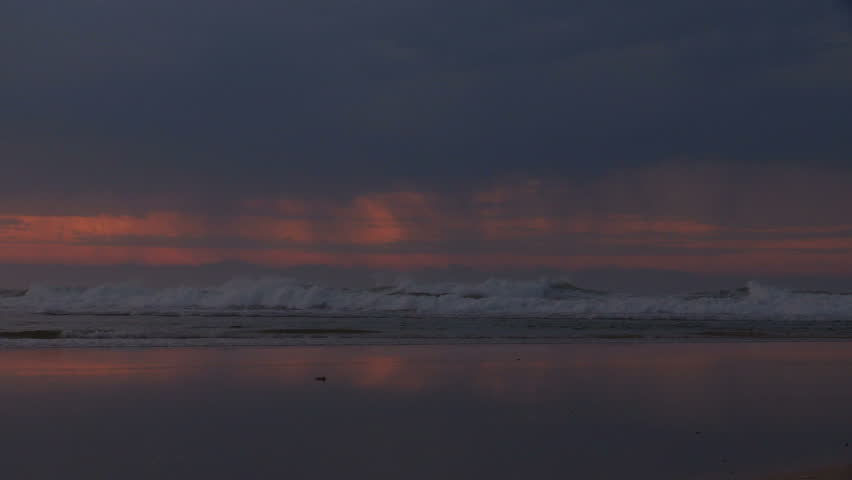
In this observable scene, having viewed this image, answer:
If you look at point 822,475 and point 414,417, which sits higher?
point 414,417

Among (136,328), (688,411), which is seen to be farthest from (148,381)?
(136,328)

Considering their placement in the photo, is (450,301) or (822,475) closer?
(822,475)

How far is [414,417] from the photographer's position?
25.2 feet

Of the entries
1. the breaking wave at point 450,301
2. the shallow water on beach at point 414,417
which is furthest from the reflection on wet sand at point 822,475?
the breaking wave at point 450,301

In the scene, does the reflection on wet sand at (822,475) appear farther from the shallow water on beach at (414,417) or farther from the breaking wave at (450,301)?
the breaking wave at (450,301)

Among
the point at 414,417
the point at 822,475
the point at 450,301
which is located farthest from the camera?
the point at 450,301

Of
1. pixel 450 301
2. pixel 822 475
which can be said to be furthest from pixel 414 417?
pixel 450 301

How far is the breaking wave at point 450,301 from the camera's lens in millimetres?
37375

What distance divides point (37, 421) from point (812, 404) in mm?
8365

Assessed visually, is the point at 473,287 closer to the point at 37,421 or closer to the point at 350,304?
the point at 350,304

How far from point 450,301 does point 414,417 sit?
32.9 meters

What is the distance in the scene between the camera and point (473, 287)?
164 feet

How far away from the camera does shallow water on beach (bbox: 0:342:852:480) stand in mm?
5805

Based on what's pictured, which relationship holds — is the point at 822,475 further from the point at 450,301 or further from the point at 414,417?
the point at 450,301
